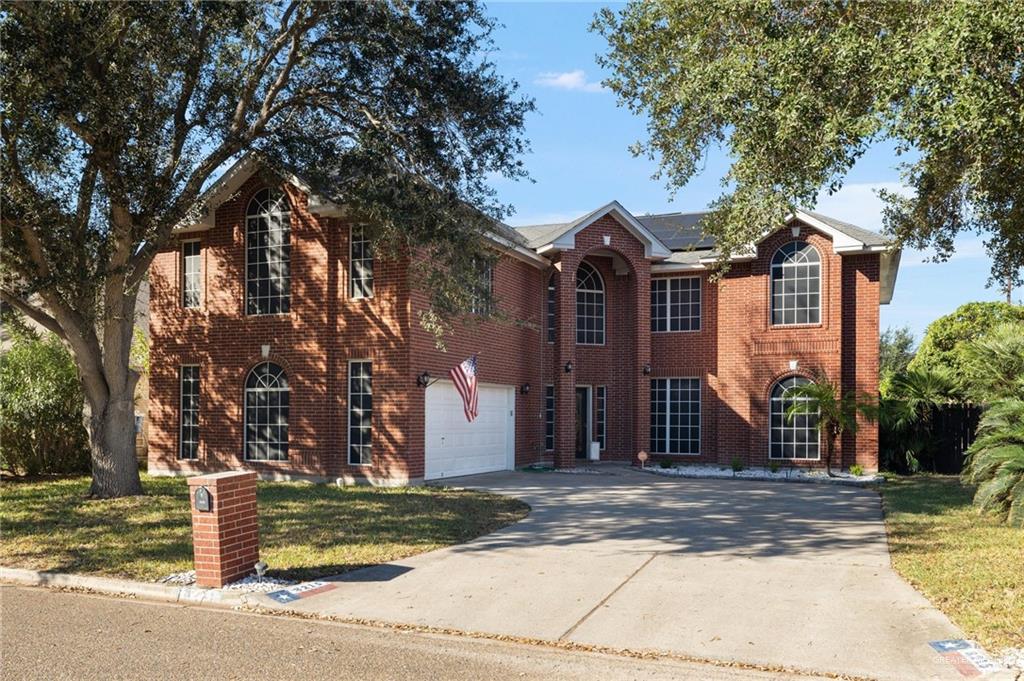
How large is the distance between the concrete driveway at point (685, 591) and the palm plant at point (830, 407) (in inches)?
265

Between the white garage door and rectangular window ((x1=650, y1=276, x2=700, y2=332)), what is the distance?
4962 mm

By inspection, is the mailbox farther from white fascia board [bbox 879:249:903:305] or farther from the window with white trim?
white fascia board [bbox 879:249:903:305]

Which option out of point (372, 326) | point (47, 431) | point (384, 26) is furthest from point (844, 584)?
point (47, 431)

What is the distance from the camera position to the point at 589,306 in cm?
2375

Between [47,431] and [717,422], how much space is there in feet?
52.6

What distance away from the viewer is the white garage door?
60.2ft

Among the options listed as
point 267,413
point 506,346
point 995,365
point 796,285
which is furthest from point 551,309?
point 995,365

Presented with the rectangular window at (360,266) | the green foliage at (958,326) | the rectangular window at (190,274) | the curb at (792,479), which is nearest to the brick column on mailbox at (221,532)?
the rectangular window at (360,266)

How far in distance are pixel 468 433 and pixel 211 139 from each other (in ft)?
27.6

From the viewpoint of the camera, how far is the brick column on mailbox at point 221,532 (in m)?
8.64

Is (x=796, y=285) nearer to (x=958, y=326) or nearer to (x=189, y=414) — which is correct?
(x=958, y=326)

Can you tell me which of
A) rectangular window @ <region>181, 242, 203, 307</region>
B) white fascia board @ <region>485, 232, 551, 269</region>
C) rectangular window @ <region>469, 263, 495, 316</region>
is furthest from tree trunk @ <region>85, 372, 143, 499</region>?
white fascia board @ <region>485, 232, 551, 269</region>

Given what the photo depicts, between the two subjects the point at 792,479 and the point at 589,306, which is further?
the point at 589,306

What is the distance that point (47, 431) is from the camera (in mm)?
19766
